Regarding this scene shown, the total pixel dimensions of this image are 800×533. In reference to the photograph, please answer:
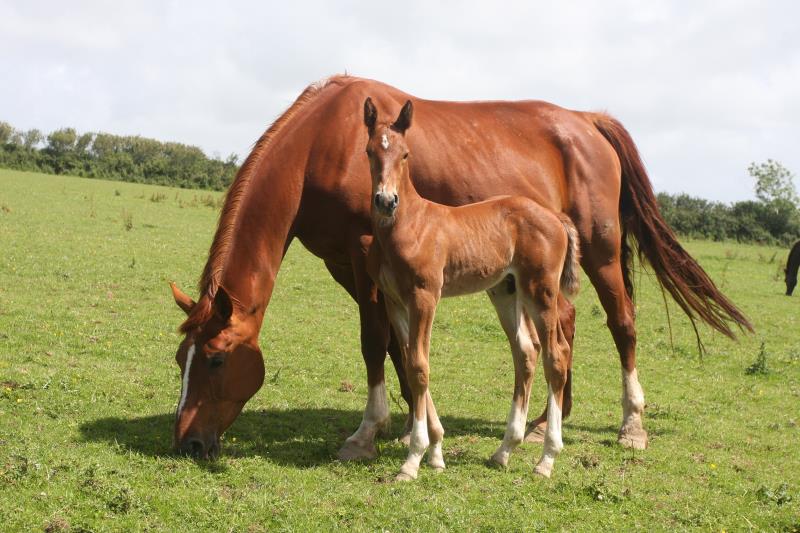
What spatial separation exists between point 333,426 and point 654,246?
393 centimetres

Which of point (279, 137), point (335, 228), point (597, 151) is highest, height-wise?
point (597, 151)

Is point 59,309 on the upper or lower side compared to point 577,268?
lower

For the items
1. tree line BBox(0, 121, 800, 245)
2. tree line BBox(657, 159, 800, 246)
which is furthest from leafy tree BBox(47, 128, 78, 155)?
tree line BBox(657, 159, 800, 246)

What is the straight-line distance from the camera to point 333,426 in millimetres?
6992

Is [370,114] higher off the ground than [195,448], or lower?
higher

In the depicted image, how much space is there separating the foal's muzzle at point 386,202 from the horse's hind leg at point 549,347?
4.85ft

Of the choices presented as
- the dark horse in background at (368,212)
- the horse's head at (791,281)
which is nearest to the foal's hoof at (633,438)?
the dark horse in background at (368,212)

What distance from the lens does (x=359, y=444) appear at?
19.9 ft

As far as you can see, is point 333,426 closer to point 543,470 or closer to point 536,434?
point 536,434

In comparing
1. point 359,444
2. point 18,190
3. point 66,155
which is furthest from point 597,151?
point 66,155

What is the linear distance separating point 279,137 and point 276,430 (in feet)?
8.48

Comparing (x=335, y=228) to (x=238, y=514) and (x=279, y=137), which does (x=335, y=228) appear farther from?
(x=238, y=514)

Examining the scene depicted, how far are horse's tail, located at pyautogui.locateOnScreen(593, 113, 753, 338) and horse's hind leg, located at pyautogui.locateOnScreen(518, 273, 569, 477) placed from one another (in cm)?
260

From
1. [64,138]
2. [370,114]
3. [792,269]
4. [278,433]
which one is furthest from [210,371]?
[64,138]
